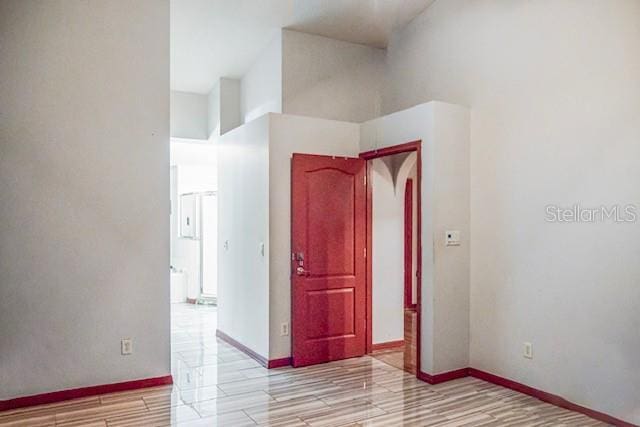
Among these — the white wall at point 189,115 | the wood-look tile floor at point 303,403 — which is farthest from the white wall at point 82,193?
the white wall at point 189,115

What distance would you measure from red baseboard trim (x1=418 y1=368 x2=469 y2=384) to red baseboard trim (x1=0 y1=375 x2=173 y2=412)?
2253mm

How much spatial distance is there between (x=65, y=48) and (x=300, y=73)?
251 centimetres

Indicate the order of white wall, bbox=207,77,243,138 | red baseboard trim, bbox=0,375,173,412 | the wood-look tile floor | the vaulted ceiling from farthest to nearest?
white wall, bbox=207,77,243,138, the vaulted ceiling, red baseboard trim, bbox=0,375,173,412, the wood-look tile floor

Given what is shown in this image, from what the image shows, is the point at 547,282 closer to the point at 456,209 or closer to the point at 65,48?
the point at 456,209

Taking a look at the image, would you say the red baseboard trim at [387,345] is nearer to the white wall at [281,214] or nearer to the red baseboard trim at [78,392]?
the white wall at [281,214]

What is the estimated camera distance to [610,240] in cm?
329

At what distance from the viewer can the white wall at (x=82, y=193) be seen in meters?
3.54

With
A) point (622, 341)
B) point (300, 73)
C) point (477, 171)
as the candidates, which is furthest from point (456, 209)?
point (300, 73)

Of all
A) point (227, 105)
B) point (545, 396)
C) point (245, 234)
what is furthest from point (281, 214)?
point (545, 396)

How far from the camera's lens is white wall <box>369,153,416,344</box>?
507cm

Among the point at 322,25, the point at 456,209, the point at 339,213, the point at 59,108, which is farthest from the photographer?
the point at 322,25

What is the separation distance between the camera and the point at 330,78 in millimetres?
5582

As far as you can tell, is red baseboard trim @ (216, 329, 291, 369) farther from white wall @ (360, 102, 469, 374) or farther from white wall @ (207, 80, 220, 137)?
white wall @ (207, 80, 220, 137)

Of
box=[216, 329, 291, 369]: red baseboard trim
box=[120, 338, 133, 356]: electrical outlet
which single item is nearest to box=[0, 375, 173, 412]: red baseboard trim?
box=[120, 338, 133, 356]: electrical outlet
